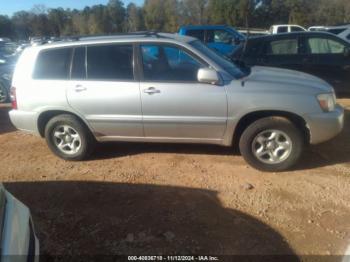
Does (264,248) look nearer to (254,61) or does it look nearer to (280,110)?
(280,110)

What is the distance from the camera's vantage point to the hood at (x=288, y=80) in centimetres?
445

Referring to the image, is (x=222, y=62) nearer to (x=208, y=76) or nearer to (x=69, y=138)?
(x=208, y=76)

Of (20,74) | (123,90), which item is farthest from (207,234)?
(20,74)

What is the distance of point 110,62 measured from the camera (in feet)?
15.9

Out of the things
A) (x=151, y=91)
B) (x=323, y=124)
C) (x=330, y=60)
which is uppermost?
(x=151, y=91)

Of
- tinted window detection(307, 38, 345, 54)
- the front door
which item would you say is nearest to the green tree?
tinted window detection(307, 38, 345, 54)

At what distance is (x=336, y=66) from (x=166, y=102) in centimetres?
511

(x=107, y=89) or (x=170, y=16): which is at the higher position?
(x=170, y=16)

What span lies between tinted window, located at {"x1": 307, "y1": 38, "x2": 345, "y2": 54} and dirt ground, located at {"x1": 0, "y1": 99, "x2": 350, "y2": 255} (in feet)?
10.7

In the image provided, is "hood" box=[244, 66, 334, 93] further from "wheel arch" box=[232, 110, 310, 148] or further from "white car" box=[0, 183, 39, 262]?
"white car" box=[0, 183, 39, 262]

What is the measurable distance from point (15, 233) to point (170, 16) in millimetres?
52877

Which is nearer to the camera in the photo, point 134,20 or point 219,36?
point 219,36

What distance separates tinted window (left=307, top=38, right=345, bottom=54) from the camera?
8125mm

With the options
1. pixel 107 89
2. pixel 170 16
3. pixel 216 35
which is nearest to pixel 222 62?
pixel 107 89
